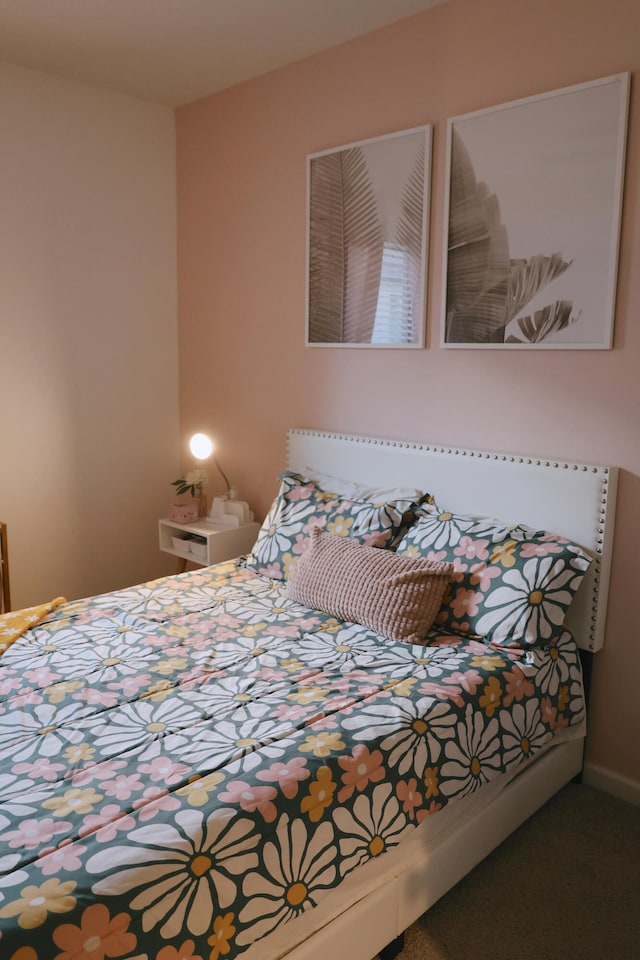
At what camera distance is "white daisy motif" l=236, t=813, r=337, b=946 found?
4.78 feet

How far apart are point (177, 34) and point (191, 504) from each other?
2004 millimetres

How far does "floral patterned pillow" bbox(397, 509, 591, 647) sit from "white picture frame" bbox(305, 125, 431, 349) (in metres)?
0.83

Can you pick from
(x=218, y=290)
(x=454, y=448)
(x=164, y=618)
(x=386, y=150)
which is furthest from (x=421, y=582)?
(x=218, y=290)

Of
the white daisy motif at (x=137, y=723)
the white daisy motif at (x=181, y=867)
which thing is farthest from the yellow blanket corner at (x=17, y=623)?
the white daisy motif at (x=181, y=867)

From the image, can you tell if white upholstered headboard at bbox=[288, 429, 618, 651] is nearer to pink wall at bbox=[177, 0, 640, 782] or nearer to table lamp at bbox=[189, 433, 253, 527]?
pink wall at bbox=[177, 0, 640, 782]

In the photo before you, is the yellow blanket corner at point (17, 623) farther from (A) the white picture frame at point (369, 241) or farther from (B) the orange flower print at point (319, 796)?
(A) the white picture frame at point (369, 241)

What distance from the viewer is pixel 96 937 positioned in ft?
4.12

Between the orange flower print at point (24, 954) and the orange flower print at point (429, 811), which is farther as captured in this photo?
the orange flower print at point (429, 811)

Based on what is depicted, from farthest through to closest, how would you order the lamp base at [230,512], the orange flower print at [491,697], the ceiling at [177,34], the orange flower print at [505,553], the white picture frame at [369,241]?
1. the lamp base at [230,512]
2. the white picture frame at [369,241]
3. the ceiling at [177,34]
4. the orange flower print at [505,553]
5. the orange flower print at [491,697]

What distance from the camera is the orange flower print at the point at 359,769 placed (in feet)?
5.44

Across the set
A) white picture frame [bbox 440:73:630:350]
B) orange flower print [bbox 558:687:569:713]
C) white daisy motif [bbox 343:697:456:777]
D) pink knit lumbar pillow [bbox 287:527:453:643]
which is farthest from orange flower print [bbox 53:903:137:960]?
white picture frame [bbox 440:73:630:350]

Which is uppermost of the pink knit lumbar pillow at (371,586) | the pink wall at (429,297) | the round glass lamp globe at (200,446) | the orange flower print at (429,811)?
the pink wall at (429,297)

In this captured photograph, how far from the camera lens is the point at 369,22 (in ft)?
9.20

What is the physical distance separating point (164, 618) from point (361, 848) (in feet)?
3.63
